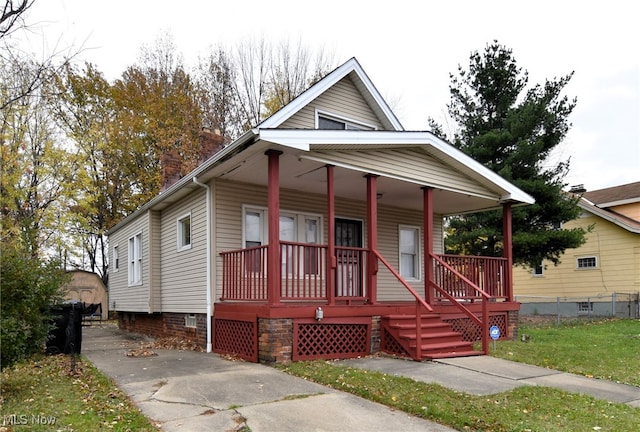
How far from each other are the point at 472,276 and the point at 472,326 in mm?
1152

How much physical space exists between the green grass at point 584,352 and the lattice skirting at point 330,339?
2.41 meters

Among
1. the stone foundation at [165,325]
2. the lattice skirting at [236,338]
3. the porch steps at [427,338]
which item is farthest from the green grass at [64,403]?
the porch steps at [427,338]

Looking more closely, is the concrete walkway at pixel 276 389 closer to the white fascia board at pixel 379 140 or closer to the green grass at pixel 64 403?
the green grass at pixel 64 403

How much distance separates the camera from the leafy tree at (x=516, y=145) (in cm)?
1670

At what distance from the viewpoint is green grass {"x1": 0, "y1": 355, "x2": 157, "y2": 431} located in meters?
4.67

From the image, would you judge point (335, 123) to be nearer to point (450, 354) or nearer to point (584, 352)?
point (450, 354)

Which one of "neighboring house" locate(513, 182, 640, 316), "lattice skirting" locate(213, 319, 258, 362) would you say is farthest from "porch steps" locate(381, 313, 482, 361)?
"neighboring house" locate(513, 182, 640, 316)

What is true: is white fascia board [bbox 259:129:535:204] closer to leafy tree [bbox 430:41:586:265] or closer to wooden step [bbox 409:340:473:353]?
wooden step [bbox 409:340:473:353]

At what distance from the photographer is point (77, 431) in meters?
4.48

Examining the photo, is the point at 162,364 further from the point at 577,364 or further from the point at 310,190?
the point at 577,364

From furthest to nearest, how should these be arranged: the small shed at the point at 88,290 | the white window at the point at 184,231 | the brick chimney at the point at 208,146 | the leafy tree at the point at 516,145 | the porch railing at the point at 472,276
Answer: the small shed at the point at 88,290, the brick chimney at the point at 208,146, the leafy tree at the point at 516,145, the white window at the point at 184,231, the porch railing at the point at 472,276

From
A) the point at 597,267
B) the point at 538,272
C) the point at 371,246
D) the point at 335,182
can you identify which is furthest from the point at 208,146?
the point at 597,267

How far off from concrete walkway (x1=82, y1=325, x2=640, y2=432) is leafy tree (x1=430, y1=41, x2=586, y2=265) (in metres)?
9.72

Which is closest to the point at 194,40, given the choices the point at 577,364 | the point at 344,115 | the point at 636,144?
the point at 344,115
